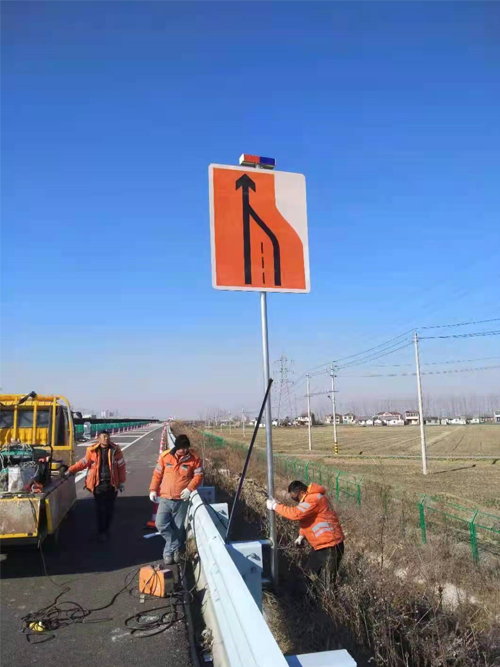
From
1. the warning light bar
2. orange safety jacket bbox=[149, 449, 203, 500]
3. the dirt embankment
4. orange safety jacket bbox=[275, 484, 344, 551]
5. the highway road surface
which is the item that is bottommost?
the highway road surface

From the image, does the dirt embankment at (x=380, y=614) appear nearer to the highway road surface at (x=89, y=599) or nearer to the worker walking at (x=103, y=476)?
the highway road surface at (x=89, y=599)

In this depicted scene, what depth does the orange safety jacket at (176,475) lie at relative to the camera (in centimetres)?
671

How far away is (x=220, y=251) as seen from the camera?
4148 millimetres

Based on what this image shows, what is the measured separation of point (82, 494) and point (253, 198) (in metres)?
10.4

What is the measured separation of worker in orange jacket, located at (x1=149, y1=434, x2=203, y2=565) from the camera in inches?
259

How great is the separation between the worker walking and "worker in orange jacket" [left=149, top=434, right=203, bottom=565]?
1457 millimetres

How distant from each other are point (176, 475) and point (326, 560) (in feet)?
7.75

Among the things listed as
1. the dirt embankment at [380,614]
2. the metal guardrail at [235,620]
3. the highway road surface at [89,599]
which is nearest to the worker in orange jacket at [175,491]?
the highway road surface at [89,599]

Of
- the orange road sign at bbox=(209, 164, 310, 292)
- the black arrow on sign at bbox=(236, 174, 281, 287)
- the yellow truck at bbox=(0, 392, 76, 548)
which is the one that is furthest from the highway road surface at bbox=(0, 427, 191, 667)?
the black arrow on sign at bbox=(236, 174, 281, 287)

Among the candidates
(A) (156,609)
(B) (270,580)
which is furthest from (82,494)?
(B) (270,580)

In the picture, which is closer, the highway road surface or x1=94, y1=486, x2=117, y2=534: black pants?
the highway road surface

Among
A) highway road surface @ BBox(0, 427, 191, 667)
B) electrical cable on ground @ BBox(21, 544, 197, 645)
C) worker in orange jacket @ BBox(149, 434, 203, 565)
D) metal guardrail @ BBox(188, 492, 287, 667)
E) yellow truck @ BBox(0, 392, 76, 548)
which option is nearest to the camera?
metal guardrail @ BBox(188, 492, 287, 667)

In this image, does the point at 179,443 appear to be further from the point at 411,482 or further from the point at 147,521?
the point at 411,482

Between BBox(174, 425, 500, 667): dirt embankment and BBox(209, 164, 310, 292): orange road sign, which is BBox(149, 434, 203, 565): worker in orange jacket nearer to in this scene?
BBox(174, 425, 500, 667): dirt embankment
